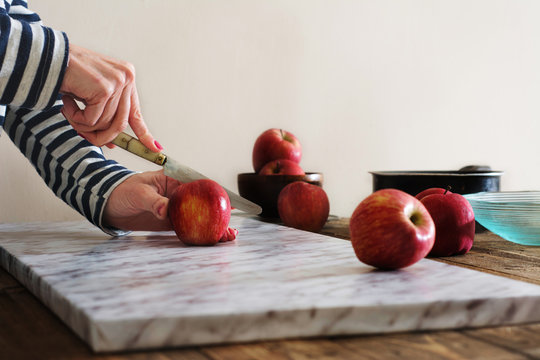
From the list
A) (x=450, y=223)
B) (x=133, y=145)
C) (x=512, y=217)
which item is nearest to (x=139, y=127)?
(x=133, y=145)

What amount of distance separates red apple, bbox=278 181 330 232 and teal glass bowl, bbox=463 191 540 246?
33cm

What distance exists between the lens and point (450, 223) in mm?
880

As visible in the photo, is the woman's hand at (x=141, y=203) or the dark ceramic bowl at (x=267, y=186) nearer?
the woman's hand at (x=141, y=203)

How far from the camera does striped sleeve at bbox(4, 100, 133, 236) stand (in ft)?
3.27

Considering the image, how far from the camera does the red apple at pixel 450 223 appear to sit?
88cm

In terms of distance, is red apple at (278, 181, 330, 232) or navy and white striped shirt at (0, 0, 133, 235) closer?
navy and white striped shirt at (0, 0, 133, 235)

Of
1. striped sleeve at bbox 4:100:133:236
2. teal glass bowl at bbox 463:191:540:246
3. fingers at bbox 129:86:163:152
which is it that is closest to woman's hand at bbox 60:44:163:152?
fingers at bbox 129:86:163:152

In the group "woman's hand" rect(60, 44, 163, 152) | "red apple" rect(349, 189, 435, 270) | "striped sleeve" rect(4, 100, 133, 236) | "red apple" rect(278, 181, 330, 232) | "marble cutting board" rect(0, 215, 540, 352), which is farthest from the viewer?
"red apple" rect(278, 181, 330, 232)

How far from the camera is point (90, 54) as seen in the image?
29.8 inches

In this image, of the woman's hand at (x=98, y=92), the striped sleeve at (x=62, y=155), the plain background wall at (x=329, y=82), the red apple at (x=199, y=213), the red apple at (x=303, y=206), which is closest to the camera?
the woman's hand at (x=98, y=92)

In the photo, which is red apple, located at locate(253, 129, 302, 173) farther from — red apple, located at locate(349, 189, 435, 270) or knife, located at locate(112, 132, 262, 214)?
red apple, located at locate(349, 189, 435, 270)

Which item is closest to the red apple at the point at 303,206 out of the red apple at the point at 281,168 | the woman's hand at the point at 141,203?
the red apple at the point at 281,168

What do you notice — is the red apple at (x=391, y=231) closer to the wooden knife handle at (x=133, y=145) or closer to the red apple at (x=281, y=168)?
the wooden knife handle at (x=133, y=145)

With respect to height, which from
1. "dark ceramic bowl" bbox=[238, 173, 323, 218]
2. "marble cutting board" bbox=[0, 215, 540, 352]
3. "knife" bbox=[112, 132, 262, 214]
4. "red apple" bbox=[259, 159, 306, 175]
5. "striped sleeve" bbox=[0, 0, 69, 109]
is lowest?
"marble cutting board" bbox=[0, 215, 540, 352]
